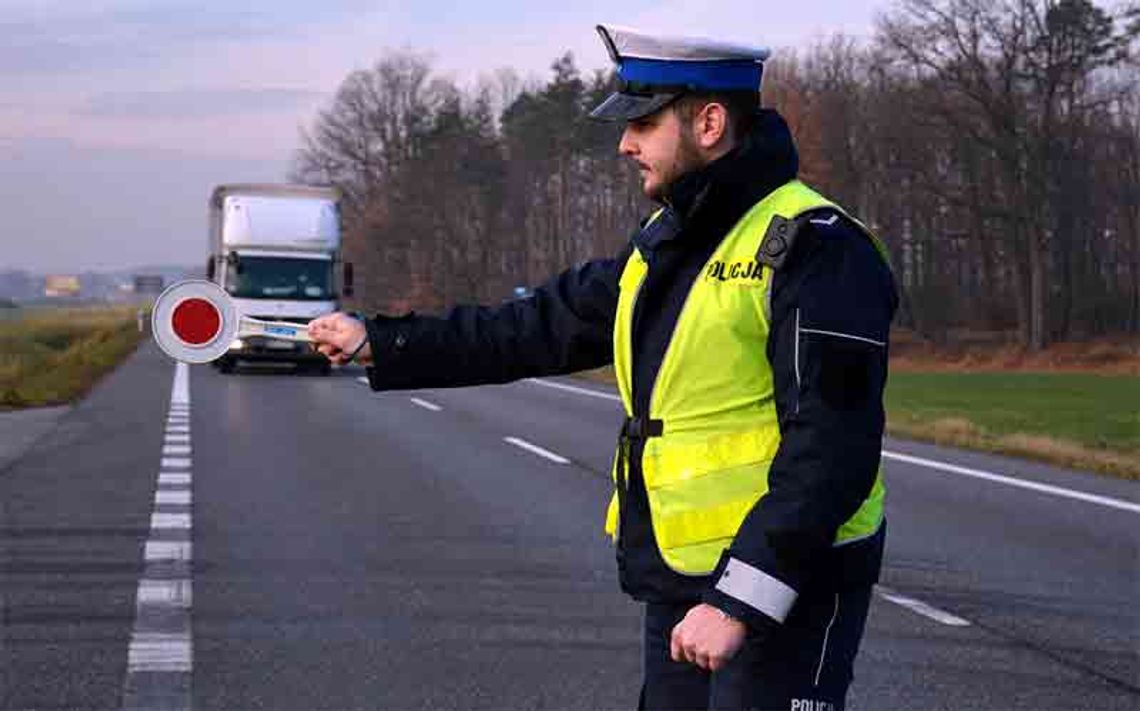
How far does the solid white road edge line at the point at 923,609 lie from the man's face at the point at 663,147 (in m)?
5.82

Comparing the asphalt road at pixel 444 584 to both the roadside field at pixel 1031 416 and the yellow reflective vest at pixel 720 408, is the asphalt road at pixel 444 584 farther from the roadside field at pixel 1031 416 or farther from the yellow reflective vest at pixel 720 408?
the yellow reflective vest at pixel 720 408

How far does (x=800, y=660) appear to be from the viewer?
11.0ft

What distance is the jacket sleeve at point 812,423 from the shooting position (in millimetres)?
3166

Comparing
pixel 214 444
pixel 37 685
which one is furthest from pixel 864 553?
pixel 214 444

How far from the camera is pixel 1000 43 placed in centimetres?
6762

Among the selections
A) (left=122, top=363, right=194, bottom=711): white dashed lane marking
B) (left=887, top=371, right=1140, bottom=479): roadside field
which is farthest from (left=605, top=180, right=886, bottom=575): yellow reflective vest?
(left=887, top=371, right=1140, bottom=479): roadside field

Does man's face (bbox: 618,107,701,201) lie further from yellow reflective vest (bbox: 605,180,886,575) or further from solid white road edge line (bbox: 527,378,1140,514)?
solid white road edge line (bbox: 527,378,1140,514)

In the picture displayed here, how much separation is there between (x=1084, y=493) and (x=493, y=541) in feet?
18.2

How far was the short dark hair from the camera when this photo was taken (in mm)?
3414

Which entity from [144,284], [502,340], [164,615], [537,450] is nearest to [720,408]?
[502,340]

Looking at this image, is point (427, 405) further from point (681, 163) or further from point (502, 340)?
point (681, 163)

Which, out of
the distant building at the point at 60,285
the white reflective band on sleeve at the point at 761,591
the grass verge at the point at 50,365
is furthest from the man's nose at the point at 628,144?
the distant building at the point at 60,285

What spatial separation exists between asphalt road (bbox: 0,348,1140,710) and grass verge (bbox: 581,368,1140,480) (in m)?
1.74

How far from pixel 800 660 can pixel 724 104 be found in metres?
0.99
